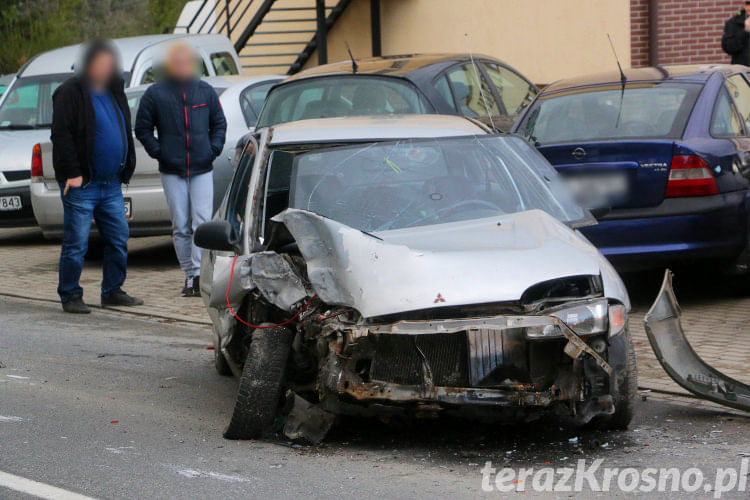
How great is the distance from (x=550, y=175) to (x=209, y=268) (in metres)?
2.05

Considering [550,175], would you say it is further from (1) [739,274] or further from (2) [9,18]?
(2) [9,18]

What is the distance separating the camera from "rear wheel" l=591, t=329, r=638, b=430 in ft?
17.6

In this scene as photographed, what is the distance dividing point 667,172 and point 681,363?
259cm

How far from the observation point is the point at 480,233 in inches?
222

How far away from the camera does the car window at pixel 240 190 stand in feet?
21.4

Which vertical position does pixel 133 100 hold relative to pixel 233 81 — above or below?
below

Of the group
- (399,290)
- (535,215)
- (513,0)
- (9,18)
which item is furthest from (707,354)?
(9,18)

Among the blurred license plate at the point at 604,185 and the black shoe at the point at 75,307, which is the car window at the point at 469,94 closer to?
the blurred license plate at the point at 604,185

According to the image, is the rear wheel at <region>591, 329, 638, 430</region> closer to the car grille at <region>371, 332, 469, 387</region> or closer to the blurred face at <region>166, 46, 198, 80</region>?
the car grille at <region>371, 332, 469, 387</region>

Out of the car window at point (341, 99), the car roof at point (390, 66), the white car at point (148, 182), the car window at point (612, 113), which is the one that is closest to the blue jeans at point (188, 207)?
the car window at point (341, 99)

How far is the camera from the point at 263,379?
5.41 metres

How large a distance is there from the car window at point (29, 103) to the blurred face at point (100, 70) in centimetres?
513

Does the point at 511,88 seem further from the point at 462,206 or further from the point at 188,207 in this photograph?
the point at 462,206

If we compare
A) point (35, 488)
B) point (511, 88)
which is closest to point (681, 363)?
point (35, 488)
